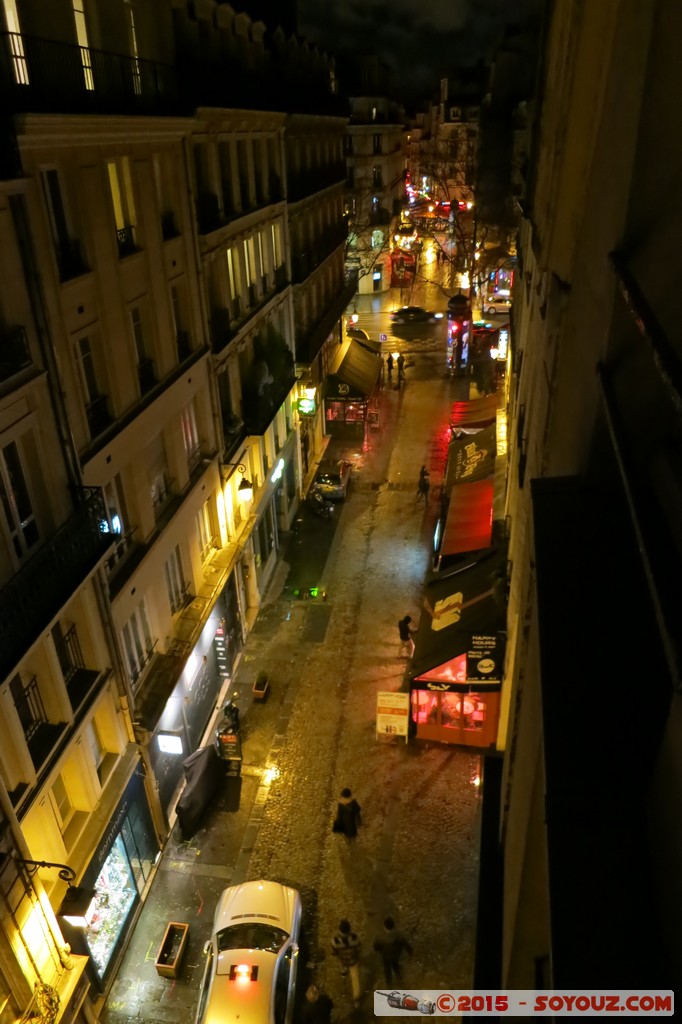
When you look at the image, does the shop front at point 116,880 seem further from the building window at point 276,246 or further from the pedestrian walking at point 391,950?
the building window at point 276,246

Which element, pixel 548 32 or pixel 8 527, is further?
pixel 8 527

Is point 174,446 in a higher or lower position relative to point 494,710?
higher

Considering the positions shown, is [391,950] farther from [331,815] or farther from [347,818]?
[331,815]

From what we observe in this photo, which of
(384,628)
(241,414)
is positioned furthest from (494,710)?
(241,414)

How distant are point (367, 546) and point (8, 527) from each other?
16.9 meters

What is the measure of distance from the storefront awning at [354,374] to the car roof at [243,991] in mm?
25309

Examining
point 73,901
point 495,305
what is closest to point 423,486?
point 73,901

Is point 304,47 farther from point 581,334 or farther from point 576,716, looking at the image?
point 576,716

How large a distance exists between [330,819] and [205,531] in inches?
308

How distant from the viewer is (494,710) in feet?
54.6

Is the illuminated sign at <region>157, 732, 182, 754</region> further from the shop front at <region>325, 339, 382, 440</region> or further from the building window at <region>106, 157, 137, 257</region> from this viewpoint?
the shop front at <region>325, 339, 382, 440</region>

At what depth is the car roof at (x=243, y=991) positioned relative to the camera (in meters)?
11.2

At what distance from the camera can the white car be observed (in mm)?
11383

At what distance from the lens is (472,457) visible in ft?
81.9
